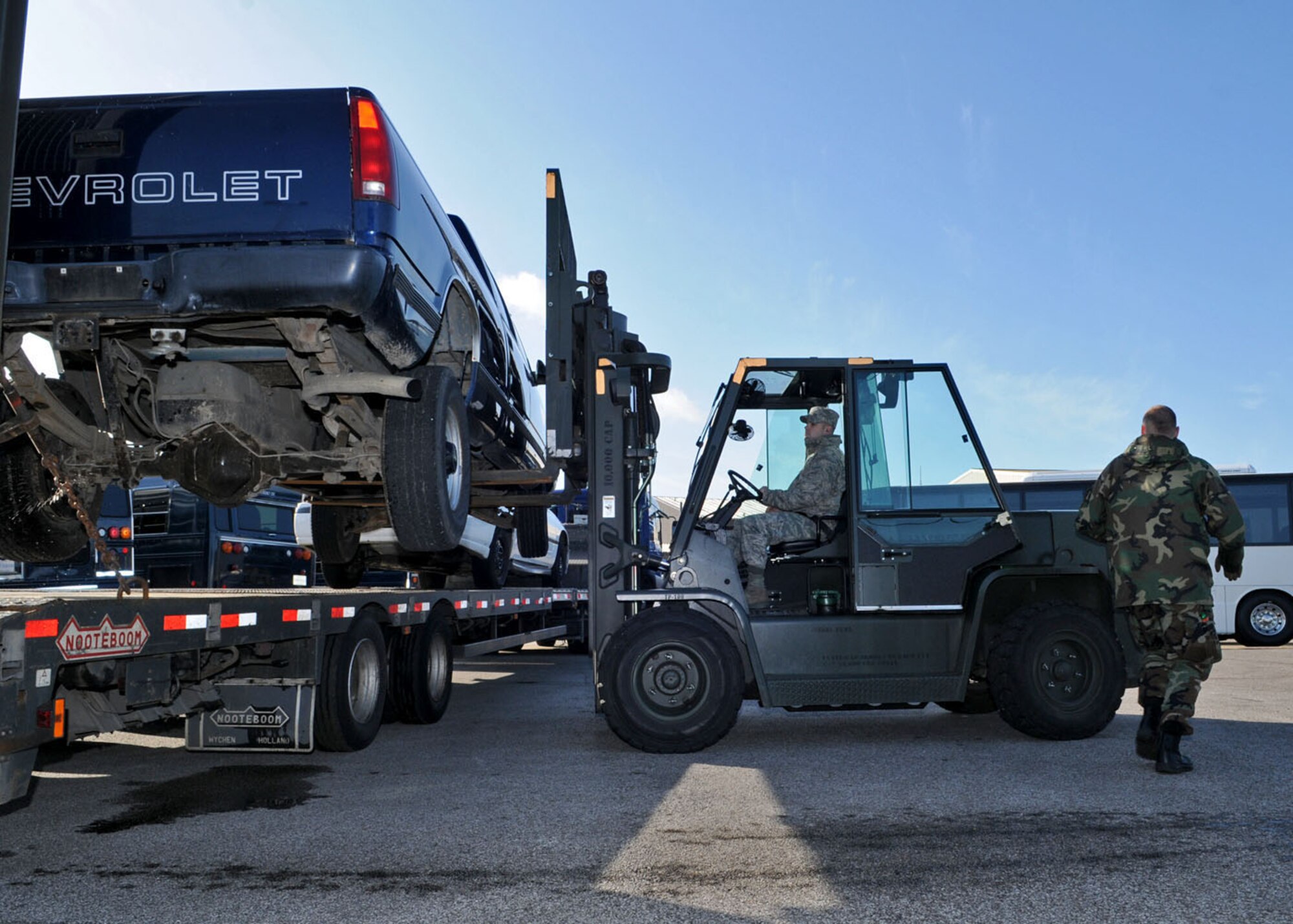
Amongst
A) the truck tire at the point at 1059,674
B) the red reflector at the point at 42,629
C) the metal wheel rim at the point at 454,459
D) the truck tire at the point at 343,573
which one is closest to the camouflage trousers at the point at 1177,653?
the truck tire at the point at 1059,674

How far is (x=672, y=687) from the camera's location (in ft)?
19.4

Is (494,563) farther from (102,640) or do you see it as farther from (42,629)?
(42,629)

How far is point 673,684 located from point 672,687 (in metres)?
0.02

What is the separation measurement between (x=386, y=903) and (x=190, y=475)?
2886 millimetres

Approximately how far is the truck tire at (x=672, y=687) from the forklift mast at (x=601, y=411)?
17.5 inches

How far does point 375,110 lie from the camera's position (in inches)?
178

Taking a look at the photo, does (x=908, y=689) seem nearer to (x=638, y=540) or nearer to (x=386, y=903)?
(x=638, y=540)

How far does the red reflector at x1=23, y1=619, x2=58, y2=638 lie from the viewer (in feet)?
11.2

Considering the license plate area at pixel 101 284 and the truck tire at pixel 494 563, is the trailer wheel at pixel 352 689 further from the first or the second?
the truck tire at pixel 494 563

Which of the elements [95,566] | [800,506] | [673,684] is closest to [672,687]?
[673,684]

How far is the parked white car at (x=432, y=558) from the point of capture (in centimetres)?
927

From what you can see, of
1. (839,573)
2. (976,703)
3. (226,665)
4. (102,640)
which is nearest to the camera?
(102,640)

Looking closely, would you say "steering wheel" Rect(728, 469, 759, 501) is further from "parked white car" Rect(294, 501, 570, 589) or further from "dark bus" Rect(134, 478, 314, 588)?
"dark bus" Rect(134, 478, 314, 588)

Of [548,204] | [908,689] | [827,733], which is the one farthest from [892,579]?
[548,204]
